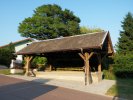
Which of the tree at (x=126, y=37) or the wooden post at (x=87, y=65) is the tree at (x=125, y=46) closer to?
the tree at (x=126, y=37)

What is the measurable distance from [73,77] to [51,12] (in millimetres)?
27050

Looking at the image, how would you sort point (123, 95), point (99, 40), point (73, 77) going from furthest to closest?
point (73, 77) < point (99, 40) < point (123, 95)

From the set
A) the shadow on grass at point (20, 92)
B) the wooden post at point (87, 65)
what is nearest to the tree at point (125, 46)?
the wooden post at point (87, 65)

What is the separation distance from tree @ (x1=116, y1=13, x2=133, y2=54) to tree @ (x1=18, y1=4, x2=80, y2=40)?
14482 millimetres

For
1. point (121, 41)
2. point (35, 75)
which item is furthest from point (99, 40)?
point (121, 41)

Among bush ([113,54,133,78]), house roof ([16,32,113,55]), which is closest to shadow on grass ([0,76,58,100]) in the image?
house roof ([16,32,113,55])

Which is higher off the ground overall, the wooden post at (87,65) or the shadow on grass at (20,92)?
the wooden post at (87,65)

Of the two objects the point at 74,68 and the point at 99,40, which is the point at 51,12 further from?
the point at 99,40

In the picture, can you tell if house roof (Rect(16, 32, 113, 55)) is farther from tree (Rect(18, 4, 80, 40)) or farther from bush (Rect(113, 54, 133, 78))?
tree (Rect(18, 4, 80, 40))

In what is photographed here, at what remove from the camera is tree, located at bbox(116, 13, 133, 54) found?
31.5 metres

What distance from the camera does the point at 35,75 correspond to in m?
26.2

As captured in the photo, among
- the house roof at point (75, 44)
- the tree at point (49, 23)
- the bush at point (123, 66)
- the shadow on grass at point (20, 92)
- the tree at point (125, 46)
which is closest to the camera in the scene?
the shadow on grass at point (20, 92)

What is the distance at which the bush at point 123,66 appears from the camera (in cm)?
2389

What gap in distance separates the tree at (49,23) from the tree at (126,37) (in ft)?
47.5
